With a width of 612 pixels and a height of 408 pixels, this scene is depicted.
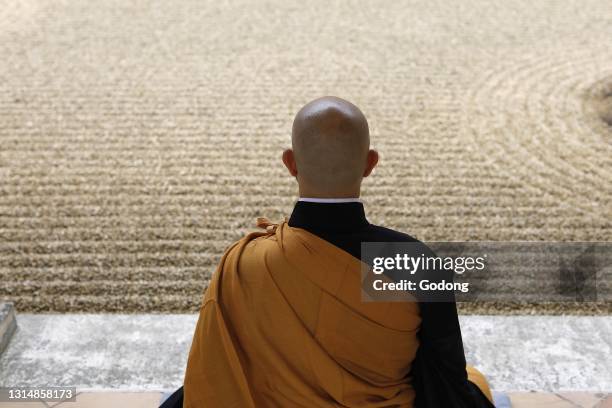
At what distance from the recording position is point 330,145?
976 mm

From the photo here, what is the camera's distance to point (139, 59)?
3.63 meters

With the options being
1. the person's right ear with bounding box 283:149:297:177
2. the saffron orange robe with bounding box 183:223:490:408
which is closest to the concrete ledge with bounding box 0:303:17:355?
the saffron orange robe with bounding box 183:223:490:408

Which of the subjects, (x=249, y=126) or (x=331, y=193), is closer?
(x=331, y=193)

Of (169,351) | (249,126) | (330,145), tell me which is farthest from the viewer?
(249,126)

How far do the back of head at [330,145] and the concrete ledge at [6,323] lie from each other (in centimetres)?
108

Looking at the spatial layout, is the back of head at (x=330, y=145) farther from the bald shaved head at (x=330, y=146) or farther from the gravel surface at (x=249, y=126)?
the gravel surface at (x=249, y=126)

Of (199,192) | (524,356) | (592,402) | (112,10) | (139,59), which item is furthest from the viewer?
(112,10)

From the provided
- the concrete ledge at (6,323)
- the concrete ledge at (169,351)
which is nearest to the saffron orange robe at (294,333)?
the concrete ledge at (169,351)

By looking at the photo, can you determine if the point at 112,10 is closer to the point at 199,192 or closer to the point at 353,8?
the point at 353,8

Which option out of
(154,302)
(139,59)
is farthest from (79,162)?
(139,59)

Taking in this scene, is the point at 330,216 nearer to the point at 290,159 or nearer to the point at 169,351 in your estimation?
the point at 290,159

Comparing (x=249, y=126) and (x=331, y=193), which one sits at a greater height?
(x=331, y=193)

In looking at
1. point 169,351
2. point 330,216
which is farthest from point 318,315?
point 169,351

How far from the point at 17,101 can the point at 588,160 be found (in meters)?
2.46
